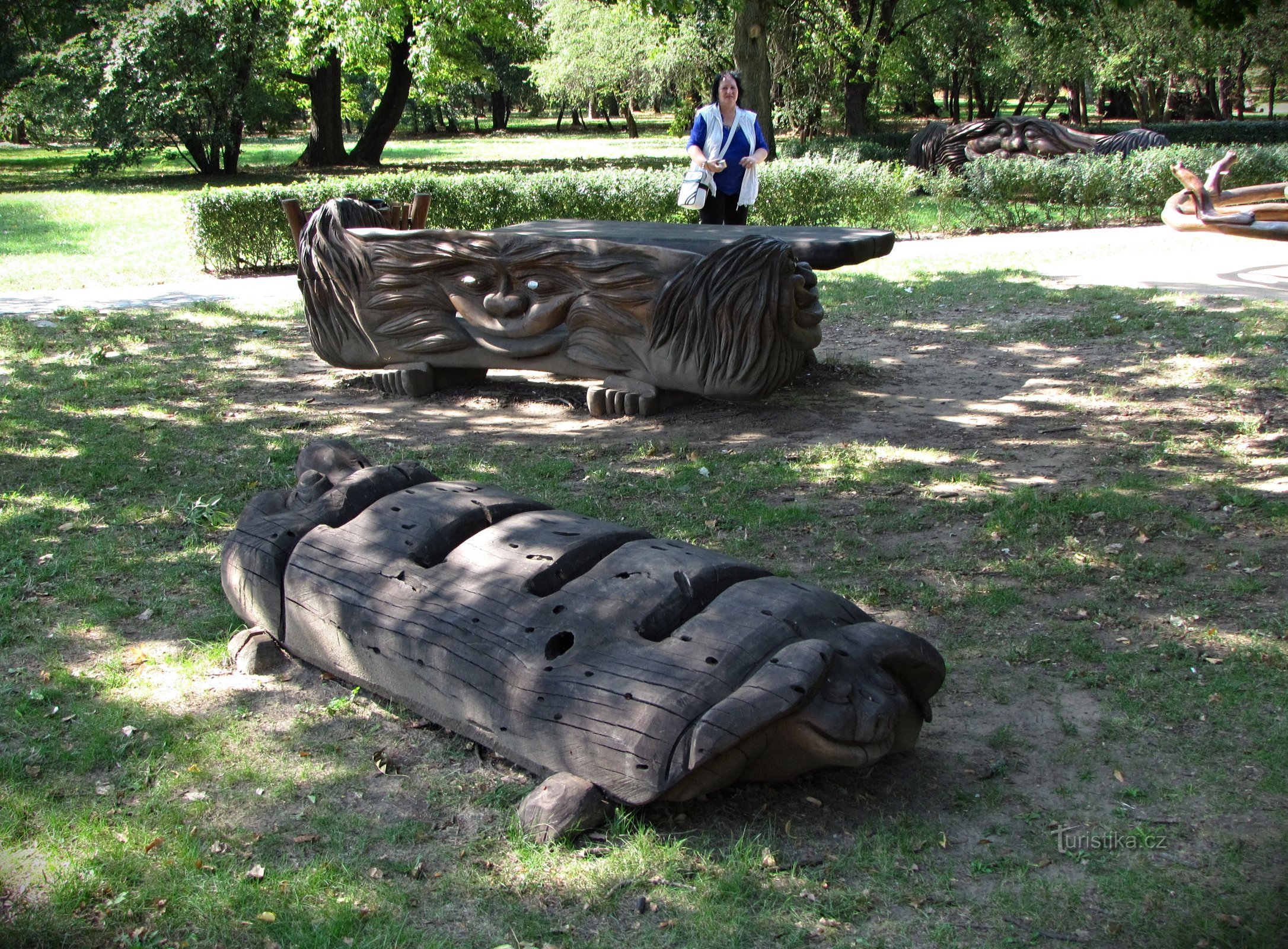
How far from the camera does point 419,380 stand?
25.5 feet

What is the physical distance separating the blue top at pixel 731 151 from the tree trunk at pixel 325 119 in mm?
19399

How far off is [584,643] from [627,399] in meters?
4.10

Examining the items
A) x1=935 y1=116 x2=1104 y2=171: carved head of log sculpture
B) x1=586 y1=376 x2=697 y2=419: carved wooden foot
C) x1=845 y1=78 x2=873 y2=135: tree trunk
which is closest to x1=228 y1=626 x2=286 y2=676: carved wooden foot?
x1=586 y1=376 x2=697 y2=419: carved wooden foot

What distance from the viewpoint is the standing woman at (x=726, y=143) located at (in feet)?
27.0

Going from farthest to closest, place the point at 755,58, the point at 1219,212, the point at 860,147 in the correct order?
the point at 860,147 < the point at 755,58 < the point at 1219,212

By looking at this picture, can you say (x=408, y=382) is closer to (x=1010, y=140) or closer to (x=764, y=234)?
(x=764, y=234)

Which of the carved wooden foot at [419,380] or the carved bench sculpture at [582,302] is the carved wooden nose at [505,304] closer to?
the carved bench sculpture at [582,302]

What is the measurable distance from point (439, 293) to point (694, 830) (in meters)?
5.32

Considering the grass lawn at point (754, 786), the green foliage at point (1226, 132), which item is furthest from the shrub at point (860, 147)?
the grass lawn at point (754, 786)

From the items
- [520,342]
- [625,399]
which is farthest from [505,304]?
[625,399]

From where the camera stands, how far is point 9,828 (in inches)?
121

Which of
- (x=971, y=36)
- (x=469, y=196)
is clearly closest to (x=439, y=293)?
(x=469, y=196)

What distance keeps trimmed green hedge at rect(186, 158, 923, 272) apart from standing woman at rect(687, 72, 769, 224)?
5.40 metres

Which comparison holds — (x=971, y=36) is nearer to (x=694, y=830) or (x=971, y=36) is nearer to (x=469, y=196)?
(x=469, y=196)
